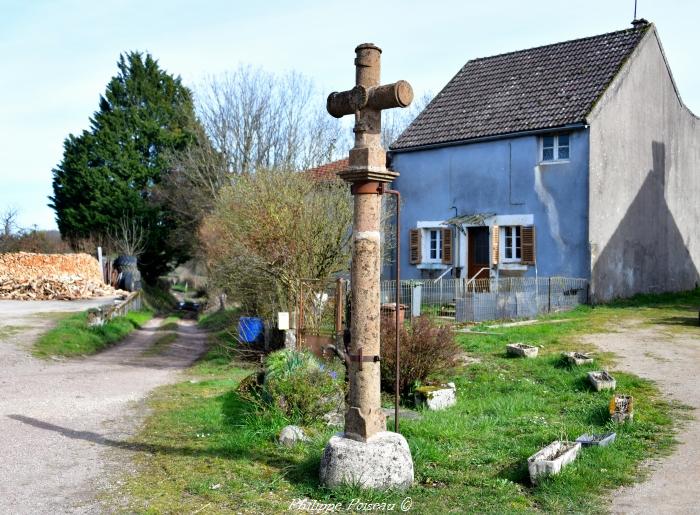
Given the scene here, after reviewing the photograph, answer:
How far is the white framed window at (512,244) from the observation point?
72.8 ft

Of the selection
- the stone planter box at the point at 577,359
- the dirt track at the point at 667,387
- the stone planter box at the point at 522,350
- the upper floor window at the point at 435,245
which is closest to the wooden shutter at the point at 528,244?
the upper floor window at the point at 435,245

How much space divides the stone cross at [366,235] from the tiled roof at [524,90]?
15588 mm

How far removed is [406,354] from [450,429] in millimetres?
2147

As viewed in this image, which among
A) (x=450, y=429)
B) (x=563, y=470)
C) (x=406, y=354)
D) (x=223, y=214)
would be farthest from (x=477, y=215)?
(x=563, y=470)

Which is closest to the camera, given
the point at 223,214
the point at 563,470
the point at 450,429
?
the point at 563,470

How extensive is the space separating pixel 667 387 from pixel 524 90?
50.4ft

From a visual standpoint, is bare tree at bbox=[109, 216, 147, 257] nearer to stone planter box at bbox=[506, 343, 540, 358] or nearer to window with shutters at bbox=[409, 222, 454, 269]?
window with shutters at bbox=[409, 222, 454, 269]

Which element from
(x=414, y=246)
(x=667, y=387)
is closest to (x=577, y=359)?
(x=667, y=387)

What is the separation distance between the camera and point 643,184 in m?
23.7

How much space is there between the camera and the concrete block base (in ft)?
20.1

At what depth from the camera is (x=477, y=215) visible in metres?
22.9

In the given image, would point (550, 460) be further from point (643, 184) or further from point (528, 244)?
point (643, 184)

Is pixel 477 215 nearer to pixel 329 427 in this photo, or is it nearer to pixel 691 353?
pixel 691 353

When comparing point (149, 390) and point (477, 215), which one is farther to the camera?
point (477, 215)
